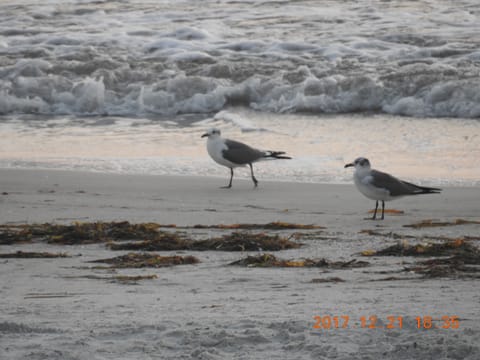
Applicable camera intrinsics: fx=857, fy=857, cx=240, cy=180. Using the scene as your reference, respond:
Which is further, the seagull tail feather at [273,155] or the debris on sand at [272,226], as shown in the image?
the seagull tail feather at [273,155]

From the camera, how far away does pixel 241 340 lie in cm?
307

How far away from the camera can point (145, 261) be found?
4863 millimetres

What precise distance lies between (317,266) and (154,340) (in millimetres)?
1767

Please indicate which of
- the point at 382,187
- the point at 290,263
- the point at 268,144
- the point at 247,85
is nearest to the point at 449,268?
the point at 290,263

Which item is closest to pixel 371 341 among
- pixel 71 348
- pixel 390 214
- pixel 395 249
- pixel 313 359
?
pixel 313 359

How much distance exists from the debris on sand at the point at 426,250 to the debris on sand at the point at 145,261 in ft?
3.51

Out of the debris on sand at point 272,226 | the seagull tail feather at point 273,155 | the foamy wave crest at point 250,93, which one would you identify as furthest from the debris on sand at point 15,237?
the foamy wave crest at point 250,93

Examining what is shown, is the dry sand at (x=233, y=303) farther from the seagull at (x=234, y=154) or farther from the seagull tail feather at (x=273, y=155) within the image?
the seagull tail feather at (x=273, y=155)

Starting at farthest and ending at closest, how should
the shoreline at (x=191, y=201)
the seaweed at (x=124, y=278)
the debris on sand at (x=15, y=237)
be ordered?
the shoreline at (x=191, y=201), the debris on sand at (x=15, y=237), the seaweed at (x=124, y=278)
